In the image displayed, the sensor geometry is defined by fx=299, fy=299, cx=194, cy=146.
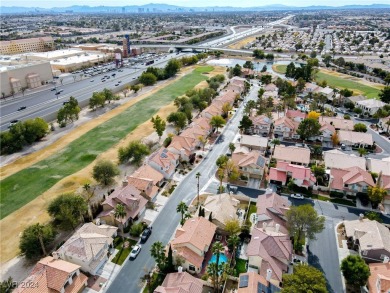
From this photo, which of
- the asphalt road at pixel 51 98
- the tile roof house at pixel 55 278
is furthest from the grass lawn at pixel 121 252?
the asphalt road at pixel 51 98

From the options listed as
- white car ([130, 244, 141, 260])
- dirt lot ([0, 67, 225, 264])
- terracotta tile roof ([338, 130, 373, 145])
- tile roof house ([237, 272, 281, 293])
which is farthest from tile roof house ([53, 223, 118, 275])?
terracotta tile roof ([338, 130, 373, 145])

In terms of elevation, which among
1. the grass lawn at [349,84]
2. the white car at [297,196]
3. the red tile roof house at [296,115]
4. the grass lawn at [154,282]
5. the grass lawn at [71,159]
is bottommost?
the grass lawn at [71,159]

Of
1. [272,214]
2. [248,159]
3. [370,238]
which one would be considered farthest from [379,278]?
[248,159]

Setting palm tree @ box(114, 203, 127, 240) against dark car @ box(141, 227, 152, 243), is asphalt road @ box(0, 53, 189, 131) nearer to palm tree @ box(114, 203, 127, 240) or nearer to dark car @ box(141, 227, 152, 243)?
palm tree @ box(114, 203, 127, 240)

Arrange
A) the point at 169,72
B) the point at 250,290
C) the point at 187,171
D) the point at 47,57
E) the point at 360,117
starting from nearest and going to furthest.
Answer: the point at 250,290 < the point at 187,171 < the point at 360,117 < the point at 169,72 < the point at 47,57

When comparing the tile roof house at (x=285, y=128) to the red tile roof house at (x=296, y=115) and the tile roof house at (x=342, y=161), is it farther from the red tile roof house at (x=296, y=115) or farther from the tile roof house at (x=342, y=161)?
the tile roof house at (x=342, y=161)

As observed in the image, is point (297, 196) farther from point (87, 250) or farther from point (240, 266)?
point (87, 250)

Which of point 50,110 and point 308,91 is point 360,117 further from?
point 50,110

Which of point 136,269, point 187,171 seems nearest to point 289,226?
point 136,269
